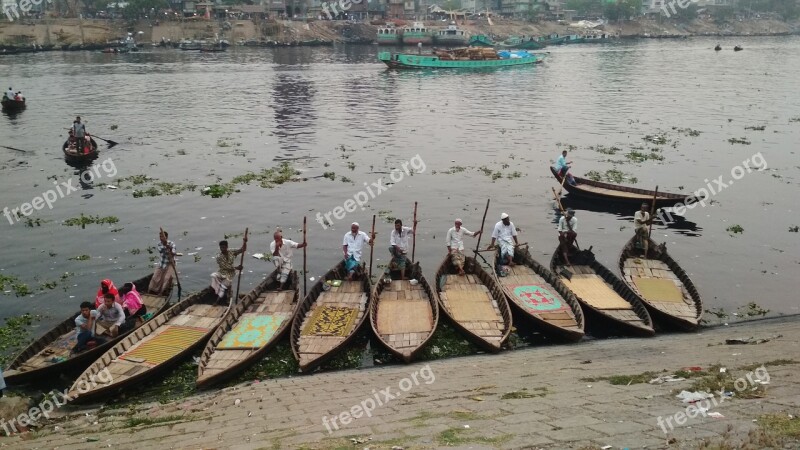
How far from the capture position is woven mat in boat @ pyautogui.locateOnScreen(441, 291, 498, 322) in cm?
1552

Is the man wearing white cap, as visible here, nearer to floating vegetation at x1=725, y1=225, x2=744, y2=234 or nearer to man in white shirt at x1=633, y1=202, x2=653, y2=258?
man in white shirt at x1=633, y1=202, x2=653, y2=258

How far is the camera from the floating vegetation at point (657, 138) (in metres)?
39.6

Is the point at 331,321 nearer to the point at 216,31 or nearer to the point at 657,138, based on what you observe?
the point at 657,138

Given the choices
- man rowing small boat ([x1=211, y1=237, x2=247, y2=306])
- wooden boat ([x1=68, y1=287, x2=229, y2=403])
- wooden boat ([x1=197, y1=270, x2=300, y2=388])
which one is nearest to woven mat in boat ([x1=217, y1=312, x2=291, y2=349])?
wooden boat ([x1=197, y1=270, x2=300, y2=388])

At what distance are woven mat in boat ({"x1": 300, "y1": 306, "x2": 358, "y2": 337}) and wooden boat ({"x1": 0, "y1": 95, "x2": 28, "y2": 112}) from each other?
46.2 meters

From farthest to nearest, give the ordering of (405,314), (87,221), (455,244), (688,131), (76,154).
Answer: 1. (688,131)
2. (76,154)
3. (87,221)
4. (455,244)
5. (405,314)

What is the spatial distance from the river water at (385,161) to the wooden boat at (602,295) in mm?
3083

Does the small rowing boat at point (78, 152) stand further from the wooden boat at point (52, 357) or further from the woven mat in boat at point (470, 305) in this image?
the woven mat in boat at point (470, 305)

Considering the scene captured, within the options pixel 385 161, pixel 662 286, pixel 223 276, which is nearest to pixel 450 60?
pixel 385 161

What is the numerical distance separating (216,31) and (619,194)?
118865mm

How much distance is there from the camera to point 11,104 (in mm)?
48250

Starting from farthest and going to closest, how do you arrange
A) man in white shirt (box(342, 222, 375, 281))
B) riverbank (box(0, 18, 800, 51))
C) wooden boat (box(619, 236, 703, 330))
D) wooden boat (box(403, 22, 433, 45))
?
1. wooden boat (box(403, 22, 433, 45))
2. riverbank (box(0, 18, 800, 51))
3. man in white shirt (box(342, 222, 375, 281))
4. wooden boat (box(619, 236, 703, 330))

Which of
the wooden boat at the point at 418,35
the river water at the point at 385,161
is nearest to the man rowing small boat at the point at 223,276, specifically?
the river water at the point at 385,161

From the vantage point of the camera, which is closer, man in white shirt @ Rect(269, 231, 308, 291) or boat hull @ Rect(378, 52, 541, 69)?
man in white shirt @ Rect(269, 231, 308, 291)
